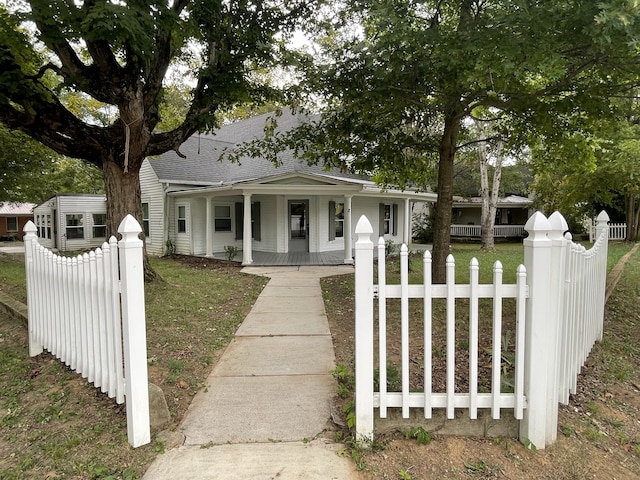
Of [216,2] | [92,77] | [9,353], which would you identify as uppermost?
[216,2]

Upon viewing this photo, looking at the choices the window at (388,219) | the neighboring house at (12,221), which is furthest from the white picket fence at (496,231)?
the neighboring house at (12,221)

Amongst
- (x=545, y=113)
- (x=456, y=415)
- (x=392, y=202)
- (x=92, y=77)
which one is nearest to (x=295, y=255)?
(x=392, y=202)

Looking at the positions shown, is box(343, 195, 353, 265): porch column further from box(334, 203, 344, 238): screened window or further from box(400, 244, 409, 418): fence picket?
box(400, 244, 409, 418): fence picket

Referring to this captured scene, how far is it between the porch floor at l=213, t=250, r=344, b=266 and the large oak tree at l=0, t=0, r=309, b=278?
5320 millimetres

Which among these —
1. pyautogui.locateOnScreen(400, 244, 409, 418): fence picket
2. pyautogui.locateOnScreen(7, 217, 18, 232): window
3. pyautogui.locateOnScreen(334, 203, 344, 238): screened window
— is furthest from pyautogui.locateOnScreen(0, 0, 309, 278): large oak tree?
pyautogui.locateOnScreen(7, 217, 18, 232): window

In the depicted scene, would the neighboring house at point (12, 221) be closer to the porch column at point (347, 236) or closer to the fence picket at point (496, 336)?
the porch column at point (347, 236)

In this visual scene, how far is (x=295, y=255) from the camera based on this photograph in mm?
14375

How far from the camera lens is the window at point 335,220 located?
50.3 ft

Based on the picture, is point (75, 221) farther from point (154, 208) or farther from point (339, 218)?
point (339, 218)

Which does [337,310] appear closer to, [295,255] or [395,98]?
[395,98]

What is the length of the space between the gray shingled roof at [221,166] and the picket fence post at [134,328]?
12372 mm

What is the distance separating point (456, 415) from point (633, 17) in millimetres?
3575

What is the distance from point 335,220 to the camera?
15570 mm

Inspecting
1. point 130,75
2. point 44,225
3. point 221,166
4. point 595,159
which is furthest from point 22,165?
point 595,159
